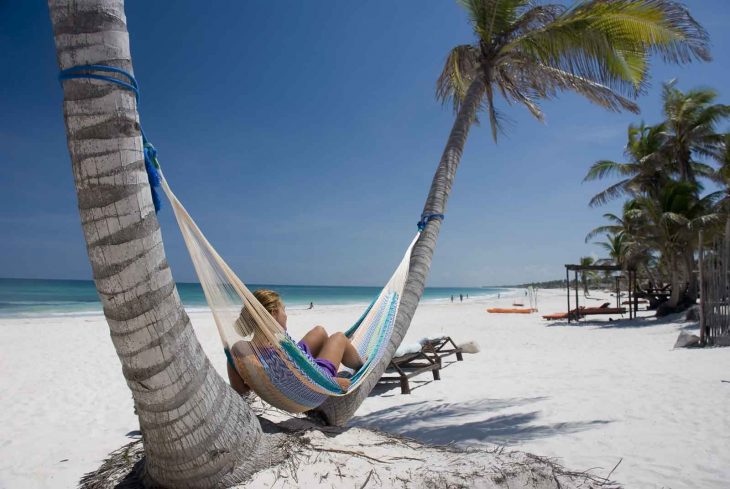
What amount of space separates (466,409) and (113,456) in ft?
8.36

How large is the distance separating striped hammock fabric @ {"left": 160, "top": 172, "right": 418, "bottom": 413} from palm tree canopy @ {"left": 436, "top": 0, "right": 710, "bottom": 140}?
2.81 m

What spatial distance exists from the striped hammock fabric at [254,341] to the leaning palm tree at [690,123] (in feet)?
43.7

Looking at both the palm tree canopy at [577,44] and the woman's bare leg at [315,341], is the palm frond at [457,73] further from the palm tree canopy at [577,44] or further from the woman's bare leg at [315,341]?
the woman's bare leg at [315,341]

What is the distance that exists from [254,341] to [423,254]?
130cm

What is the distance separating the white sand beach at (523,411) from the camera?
244cm

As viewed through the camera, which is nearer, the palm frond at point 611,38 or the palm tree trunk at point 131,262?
the palm tree trunk at point 131,262

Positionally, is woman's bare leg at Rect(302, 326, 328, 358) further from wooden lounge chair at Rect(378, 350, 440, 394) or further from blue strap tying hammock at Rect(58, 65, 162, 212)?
wooden lounge chair at Rect(378, 350, 440, 394)

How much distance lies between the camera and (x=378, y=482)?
153cm

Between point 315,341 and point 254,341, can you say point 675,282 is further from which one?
point 254,341

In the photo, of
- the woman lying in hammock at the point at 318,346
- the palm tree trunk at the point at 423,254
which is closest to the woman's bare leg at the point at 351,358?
the woman lying in hammock at the point at 318,346

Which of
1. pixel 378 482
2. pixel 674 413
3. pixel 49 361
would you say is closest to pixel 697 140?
pixel 674 413

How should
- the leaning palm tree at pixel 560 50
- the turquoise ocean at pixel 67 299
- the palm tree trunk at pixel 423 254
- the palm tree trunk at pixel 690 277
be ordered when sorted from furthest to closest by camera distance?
1. the turquoise ocean at pixel 67 299
2. the palm tree trunk at pixel 690 277
3. the leaning palm tree at pixel 560 50
4. the palm tree trunk at pixel 423 254

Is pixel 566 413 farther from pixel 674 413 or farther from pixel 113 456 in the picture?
pixel 113 456

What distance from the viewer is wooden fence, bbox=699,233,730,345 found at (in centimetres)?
591
